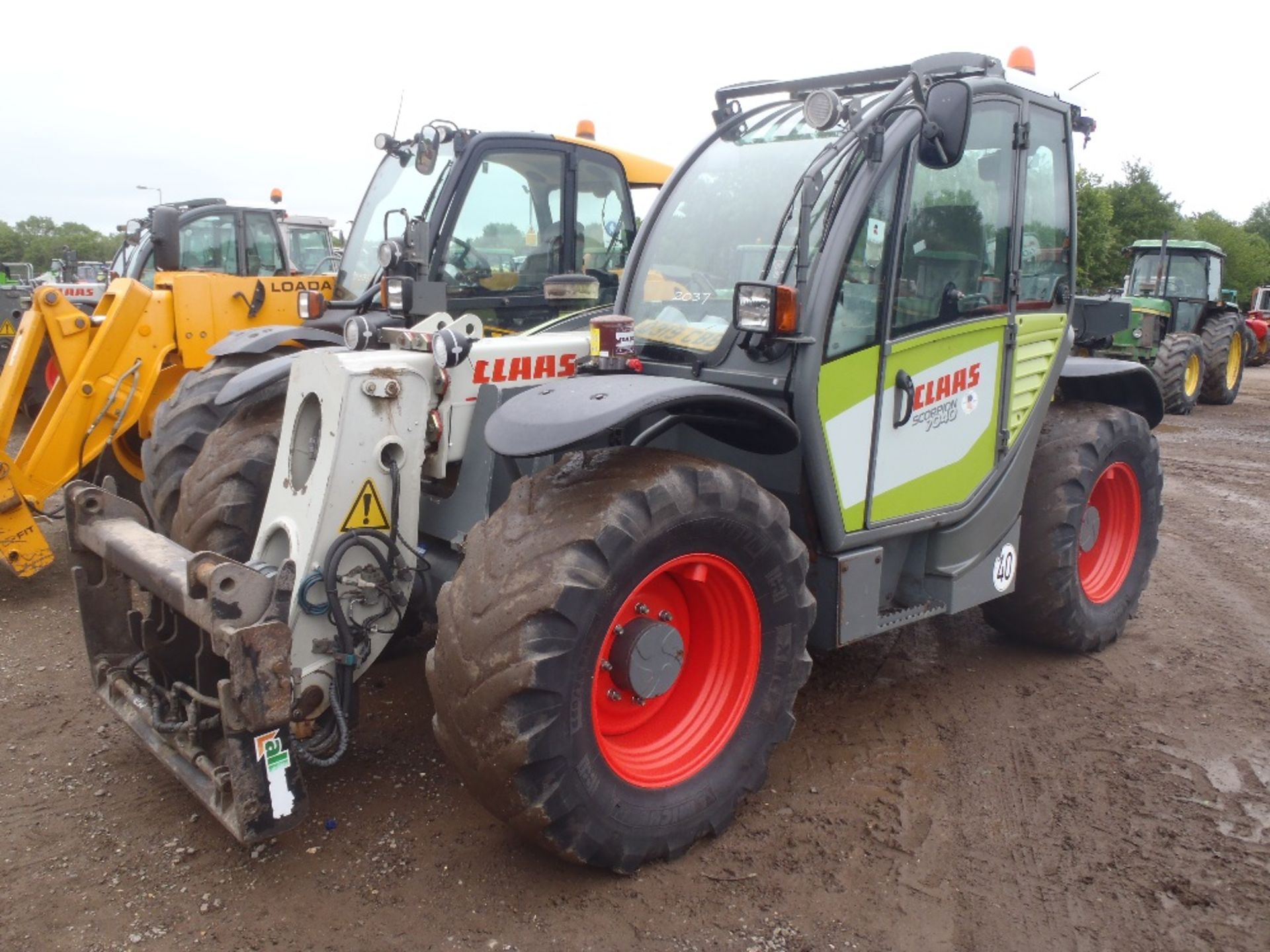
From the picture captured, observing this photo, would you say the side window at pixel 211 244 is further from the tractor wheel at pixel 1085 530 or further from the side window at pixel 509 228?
the tractor wheel at pixel 1085 530

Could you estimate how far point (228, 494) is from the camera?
12.6 feet

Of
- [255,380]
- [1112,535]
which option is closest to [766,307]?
[255,380]

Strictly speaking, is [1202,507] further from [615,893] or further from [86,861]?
[86,861]

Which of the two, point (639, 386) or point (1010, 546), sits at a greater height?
point (639, 386)

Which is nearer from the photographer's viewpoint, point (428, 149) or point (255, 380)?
point (255, 380)

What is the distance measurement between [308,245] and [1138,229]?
128 ft

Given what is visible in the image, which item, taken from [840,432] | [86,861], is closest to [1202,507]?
[840,432]

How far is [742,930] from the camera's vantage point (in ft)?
9.21

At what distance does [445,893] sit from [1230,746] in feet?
9.82

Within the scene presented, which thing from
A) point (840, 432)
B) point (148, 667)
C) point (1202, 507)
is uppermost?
point (840, 432)

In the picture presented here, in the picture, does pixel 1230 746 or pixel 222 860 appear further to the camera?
pixel 1230 746

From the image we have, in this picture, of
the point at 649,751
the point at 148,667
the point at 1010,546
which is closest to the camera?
the point at 649,751

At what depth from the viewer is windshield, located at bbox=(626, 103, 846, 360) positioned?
362 centimetres

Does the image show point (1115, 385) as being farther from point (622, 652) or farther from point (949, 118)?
point (622, 652)
